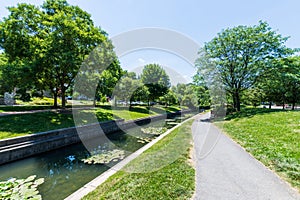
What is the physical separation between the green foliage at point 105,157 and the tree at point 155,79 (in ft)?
83.0

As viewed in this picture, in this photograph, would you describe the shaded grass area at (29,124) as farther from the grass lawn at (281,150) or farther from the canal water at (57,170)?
the grass lawn at (281,150)

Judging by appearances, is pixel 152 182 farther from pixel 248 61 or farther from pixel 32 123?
pixel 248 61

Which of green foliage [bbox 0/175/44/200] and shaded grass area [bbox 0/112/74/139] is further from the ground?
shaded grass area [bbox 0/112/74/139]

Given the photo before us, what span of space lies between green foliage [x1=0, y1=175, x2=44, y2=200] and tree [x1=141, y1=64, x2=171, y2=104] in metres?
28.5

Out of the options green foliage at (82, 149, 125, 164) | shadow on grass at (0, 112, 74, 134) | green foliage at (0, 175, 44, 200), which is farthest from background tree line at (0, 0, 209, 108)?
green foliage at (0, 175, 44, 200)

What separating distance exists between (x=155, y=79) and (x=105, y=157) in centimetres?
3199

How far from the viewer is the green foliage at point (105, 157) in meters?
6.97

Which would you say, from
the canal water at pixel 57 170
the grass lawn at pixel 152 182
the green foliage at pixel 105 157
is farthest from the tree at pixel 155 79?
the grass lawn at pixel 152 182

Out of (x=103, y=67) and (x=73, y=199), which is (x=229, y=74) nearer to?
(x=103, y=67)

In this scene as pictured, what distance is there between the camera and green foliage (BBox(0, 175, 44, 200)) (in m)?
4.07

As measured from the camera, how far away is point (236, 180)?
3.73 meters

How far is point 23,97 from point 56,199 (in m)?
25.4

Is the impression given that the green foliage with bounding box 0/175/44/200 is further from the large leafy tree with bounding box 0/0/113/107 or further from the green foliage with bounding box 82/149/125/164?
the large leafy tree with bounding box 0/0/113/107

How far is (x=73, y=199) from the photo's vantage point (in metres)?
3.42
